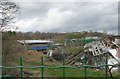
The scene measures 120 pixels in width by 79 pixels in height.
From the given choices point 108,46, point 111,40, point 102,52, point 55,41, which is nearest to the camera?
point 102,52

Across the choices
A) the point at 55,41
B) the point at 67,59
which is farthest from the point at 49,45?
the point at 67,59

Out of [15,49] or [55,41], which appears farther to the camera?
[55,41]

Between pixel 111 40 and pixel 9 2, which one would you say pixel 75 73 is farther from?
pixel 111 40

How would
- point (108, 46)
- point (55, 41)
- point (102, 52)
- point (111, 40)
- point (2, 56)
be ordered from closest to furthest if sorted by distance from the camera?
point (2, 56), point (102, 52), point (108, 46), point (111, 40), point (55, 41)

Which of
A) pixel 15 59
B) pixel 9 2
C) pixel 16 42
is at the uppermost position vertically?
pixel 9 2

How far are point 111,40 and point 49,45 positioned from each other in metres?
4.36

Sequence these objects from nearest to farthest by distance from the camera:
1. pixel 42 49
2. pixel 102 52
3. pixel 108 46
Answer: pixel 102 52, pixel 108 46, pixel 42 49

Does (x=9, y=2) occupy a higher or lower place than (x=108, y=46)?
higher

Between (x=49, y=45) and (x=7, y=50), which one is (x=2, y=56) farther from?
(x=49, y=45)

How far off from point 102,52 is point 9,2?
5236 mm

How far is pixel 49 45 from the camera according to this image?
1653 cm

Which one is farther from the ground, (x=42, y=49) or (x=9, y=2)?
(x=9, y=2)

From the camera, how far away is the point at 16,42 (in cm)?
818

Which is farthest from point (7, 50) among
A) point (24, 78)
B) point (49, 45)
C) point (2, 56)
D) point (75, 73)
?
point (49, 45)
